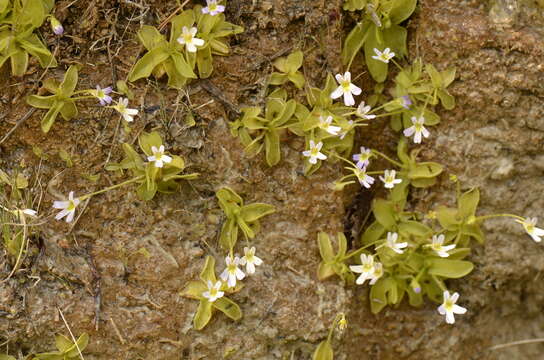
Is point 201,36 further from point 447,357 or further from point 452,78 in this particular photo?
point 447,357

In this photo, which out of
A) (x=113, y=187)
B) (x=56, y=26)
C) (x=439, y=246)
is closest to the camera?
(x=56, y=26)

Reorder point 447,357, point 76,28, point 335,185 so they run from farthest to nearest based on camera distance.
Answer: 1. point 447,357
2. point 335,185
3. point 76,28

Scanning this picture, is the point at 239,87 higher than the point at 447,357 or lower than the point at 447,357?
higher

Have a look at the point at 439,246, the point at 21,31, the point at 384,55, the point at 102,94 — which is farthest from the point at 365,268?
the point at 21,31

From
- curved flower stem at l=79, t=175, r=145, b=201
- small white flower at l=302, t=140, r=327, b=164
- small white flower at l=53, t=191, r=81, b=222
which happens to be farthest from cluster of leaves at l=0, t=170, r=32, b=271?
small white flower at l=302, t=140, r=327, b=164

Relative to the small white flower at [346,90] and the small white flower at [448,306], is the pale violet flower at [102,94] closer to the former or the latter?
the small white flower at [346,90]

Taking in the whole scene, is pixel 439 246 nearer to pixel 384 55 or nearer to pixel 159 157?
pixel 384 55

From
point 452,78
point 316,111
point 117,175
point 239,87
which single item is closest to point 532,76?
point 452,78
